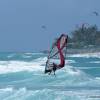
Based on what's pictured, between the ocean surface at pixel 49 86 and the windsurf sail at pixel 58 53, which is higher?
the windsurf sail at pixel 58 53

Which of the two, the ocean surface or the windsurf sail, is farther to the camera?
the ocean surface

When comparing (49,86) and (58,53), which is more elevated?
(58,53)

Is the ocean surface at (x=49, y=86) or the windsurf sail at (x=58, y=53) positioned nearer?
the windsurf sail at (x=58, y=53)

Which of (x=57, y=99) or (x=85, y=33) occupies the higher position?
(x=85, y=33)

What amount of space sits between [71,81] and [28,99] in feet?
42.9

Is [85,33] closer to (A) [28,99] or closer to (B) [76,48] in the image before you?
(B) [76,48]

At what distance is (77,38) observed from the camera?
6068 inches

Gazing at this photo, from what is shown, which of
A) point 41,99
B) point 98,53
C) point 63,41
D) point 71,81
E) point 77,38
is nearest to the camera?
point 63,41

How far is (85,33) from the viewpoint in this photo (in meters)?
153

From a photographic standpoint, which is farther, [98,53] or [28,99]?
[98,53]

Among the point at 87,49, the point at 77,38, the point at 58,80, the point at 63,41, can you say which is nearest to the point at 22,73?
the point at 58,80

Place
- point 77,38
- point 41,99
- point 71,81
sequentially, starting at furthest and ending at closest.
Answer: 1. point 77,38
2. point 71,81
3. point 41,99

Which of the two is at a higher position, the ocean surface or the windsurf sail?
the windsurf sail

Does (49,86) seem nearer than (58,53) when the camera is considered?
No
